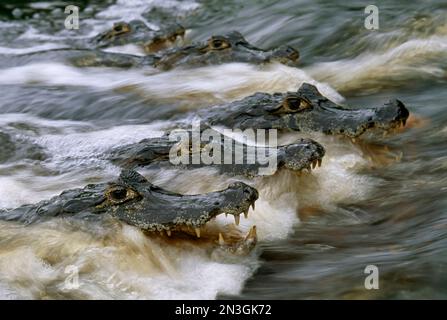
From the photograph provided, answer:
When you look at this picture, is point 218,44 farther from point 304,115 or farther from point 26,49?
point 26,49

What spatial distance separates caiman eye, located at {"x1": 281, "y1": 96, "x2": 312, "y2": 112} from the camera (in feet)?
24.2

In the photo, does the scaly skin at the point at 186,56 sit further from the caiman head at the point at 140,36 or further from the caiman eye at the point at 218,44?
the caiman head at the point at 140,36

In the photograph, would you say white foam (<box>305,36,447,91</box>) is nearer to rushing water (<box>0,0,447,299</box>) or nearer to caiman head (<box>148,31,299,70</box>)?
rushing water (<box>0,0,447,299</box>)

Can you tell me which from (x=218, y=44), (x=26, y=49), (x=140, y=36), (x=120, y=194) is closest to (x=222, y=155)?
(x=120, y=194)

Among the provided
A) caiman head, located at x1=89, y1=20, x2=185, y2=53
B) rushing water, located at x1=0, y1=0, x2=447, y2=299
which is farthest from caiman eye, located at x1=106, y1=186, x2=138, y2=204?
caiman head, located at x1=89, y1=20, x2=185, y2=53

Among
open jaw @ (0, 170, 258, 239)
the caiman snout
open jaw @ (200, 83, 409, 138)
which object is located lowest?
open jaw @ (0, 170, 258, 239)

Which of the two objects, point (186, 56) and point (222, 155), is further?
point (186, 56)

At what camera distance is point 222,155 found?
6.45m

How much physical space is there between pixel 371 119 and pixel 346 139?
0.26m

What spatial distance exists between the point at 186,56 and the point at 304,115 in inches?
126

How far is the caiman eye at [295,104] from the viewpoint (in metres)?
7.37

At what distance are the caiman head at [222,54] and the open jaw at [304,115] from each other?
182 cm

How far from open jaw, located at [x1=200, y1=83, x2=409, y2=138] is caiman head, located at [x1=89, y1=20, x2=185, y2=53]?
4.03m
